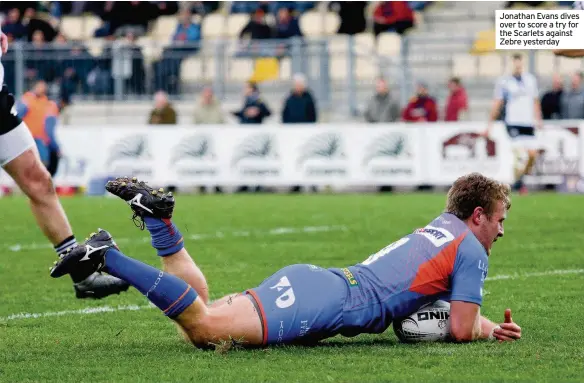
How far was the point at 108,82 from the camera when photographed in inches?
961

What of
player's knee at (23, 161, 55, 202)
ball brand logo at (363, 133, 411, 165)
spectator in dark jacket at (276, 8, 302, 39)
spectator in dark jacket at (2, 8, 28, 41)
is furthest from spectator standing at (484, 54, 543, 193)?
player's knee at (23, 161, 55, 202)

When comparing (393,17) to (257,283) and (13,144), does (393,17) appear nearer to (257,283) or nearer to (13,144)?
(257,283)

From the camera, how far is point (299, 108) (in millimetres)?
22578

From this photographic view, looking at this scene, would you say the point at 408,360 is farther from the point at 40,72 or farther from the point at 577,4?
the point at 40,72

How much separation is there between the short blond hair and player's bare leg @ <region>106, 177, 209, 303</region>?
1471mm

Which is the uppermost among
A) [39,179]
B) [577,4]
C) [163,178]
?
[577,4]

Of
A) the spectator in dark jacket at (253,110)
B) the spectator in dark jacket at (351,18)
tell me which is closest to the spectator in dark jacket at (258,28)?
the spectator in dark jacket at (351,18)

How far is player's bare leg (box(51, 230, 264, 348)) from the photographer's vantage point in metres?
5.98

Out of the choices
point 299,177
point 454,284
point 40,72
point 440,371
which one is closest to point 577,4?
point 454,284

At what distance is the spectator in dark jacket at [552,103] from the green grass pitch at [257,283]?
4961 mm

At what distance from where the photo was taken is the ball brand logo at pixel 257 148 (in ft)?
72.8

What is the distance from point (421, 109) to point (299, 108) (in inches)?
89.4

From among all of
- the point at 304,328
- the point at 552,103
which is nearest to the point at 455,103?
the point at 552,103

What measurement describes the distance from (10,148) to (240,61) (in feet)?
55.7
